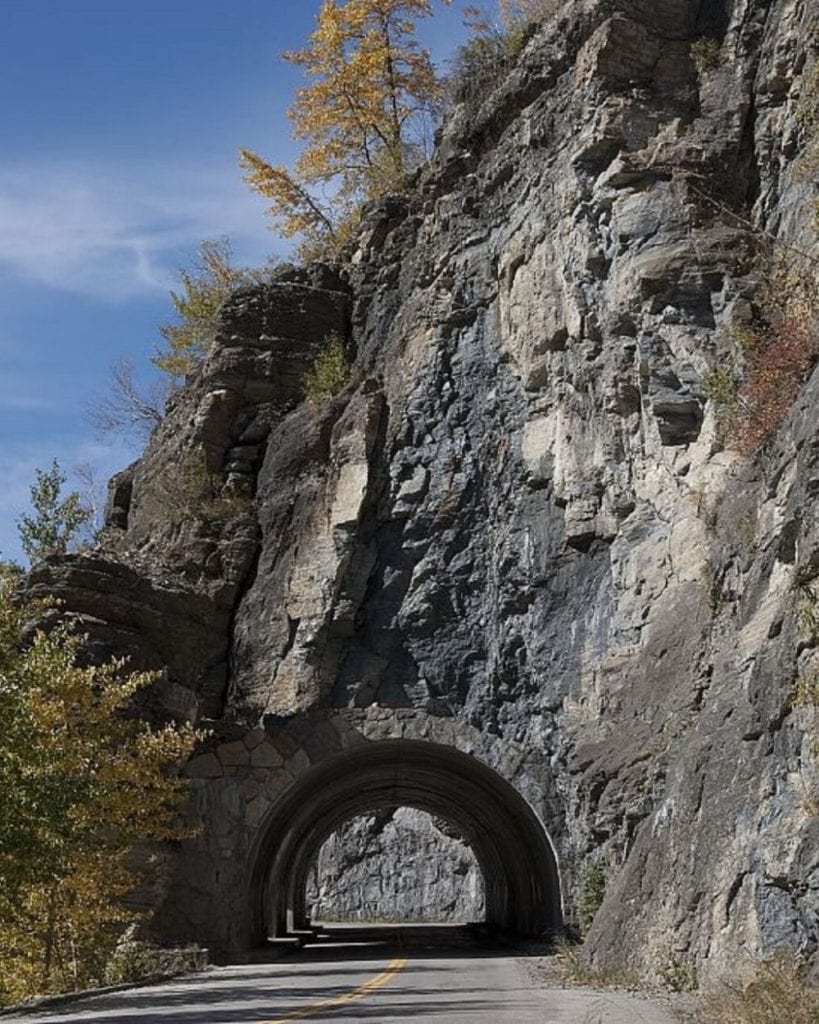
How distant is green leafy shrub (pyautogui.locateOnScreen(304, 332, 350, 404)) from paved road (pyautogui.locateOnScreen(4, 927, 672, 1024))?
1154 centimetres

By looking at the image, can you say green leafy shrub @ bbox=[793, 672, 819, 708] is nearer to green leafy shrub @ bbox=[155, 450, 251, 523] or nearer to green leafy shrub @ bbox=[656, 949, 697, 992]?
green leafy shrub @ bbox=[656, 949, 697, 992]

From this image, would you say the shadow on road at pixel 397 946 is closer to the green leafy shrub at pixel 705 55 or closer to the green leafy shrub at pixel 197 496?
the green leafy shrub at pixel 197 496

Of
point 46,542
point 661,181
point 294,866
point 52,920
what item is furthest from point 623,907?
point 46,542

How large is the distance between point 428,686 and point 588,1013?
13.8 meters

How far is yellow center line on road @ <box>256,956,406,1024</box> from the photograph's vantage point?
11.6 metres

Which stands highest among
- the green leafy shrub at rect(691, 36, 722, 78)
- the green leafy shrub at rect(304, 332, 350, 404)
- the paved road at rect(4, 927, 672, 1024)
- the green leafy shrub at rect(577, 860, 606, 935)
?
the green leafy shrub at rect(691, 36, 722, 78)

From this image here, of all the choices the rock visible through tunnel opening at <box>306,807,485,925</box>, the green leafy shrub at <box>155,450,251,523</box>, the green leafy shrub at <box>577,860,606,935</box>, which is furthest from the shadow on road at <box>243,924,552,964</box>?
the green leafy shrub at <box>155,450,251,523</box>

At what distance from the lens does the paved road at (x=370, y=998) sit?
11711 mm

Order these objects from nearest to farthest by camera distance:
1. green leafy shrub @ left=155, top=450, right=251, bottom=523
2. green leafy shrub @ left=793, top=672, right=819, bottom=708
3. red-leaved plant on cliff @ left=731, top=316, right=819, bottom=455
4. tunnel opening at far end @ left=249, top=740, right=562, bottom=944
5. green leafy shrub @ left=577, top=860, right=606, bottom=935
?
green leafy shrub @ left=793, top=672, right=819, bottom=708
red-leaved plant on cliff @ left=731, top=316, right=819, bottom=455
green leafy shrub @ left=577, top=860, right=606, bottom=935
tunnel opening at far end @ left=249, top=740, right=562, bottom=944
green leafy shrub @ left=155, top=450, right=251, bottom=523

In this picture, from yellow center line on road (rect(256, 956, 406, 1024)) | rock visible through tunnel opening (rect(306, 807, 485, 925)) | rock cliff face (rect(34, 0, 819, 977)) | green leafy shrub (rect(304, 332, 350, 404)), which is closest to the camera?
yellow center line on road (rect(256, 956, 406, 1024))

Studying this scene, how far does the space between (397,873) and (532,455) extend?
96.9 feet

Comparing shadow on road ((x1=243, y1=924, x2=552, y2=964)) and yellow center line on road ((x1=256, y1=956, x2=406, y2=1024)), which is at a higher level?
shadow on road ((x1=243, y1=924, x2=552, y2=964))

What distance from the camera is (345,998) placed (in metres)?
14.4

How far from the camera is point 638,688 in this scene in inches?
869
